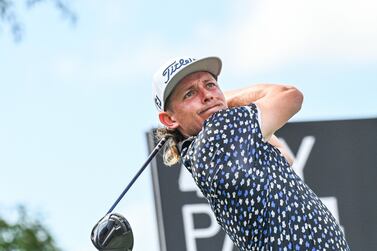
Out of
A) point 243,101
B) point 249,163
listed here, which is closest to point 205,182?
point 249,163

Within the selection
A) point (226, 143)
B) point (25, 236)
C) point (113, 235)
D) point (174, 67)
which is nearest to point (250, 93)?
point (174, 67)

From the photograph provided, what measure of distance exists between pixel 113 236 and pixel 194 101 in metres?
0.63

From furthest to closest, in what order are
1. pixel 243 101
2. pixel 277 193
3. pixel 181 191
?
pixel 181 191
pixel 243 101
pixel 277 193

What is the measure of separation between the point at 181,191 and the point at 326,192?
1.03m

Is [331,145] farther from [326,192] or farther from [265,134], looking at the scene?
[265,134]

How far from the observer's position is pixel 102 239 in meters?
5.67

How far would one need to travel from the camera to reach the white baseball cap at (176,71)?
573 centimetres

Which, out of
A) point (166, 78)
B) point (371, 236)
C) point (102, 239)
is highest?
point (166, 78)

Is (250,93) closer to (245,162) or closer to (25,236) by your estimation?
(245,162)

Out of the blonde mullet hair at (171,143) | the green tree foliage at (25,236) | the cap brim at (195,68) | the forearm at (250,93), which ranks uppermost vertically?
the cap brim at (195,68)

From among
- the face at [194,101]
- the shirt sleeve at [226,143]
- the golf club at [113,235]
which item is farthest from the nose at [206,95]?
the golf club at [113,235]

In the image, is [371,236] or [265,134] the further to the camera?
[371,236]

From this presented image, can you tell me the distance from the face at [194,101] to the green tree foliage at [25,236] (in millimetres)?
14794

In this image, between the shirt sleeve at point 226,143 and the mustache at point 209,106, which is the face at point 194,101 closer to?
the mustache at point 209,106
